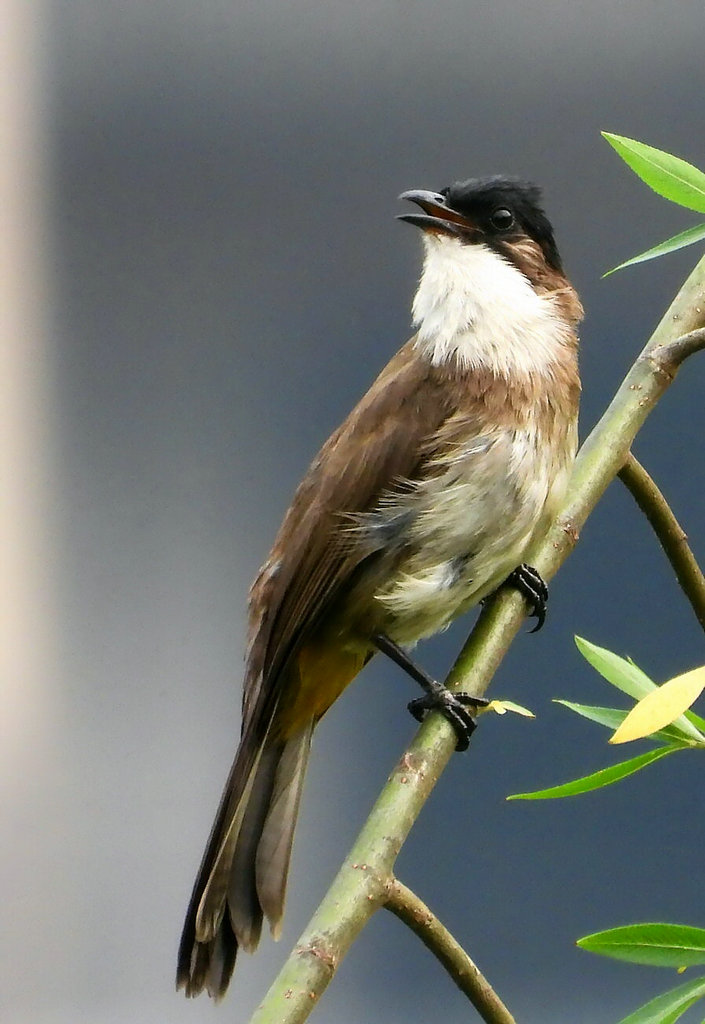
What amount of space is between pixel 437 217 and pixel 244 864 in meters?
1.21

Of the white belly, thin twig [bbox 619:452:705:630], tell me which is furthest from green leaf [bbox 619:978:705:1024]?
the white belly

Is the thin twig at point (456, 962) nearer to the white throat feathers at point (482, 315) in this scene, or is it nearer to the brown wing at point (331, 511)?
the brown wing at point (331, 511)

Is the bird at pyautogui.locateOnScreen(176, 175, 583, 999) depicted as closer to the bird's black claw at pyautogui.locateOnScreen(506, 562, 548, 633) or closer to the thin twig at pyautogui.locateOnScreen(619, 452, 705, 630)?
the bird's black claw at pyautogui.locateOnScreen(506, 562, 548, 633)

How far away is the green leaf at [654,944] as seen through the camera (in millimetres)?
1348

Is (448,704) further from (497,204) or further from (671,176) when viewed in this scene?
(497,204)

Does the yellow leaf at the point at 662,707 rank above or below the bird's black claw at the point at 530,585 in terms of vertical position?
above

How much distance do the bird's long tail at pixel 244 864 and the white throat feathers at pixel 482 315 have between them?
2.40 feet

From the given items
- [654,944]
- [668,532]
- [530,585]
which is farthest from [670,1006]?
[530,585]

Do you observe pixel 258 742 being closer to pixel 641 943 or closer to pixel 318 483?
pixel 318 483

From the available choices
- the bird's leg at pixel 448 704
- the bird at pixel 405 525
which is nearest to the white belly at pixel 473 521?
the bird at pixel 405 525

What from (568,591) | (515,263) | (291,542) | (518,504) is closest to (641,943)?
(518,504)

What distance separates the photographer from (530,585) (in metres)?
2.24

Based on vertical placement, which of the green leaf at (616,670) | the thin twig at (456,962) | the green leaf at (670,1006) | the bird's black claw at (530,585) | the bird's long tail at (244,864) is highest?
the green leaf at (616,670)

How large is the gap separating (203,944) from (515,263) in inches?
52.4
